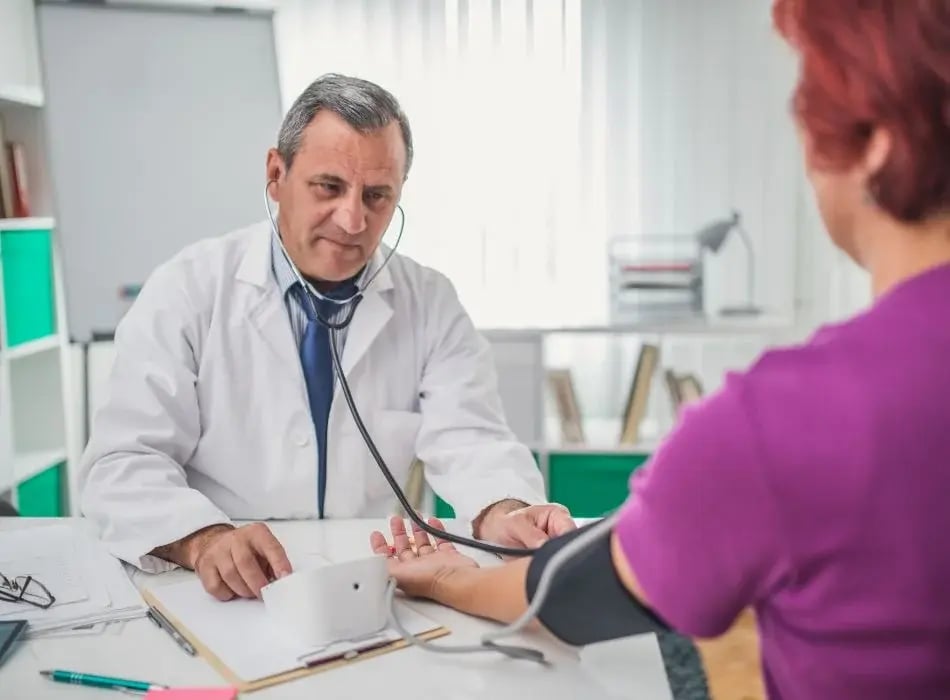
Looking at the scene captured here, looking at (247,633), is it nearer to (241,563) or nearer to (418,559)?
(241,563)

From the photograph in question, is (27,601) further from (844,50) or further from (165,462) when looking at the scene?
(844,50)

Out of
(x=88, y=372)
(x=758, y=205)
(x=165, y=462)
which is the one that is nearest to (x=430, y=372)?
(x=165, y=462)

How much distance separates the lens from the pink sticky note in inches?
31.3

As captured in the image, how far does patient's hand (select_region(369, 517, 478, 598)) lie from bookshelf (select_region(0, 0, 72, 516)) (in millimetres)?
1748

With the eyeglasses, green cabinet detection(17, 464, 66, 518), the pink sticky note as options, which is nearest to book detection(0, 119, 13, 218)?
green cabinet detection(17, 464, 66, 518)

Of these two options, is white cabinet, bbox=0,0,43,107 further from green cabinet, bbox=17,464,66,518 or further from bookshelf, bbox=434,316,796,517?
bookshelf, bbox=434,316,796,517

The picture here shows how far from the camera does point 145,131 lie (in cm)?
290

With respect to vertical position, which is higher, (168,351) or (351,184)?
(351,184)

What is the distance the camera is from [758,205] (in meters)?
3.36

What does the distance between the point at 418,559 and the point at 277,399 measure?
535 millimetres

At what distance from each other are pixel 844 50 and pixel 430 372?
1134 mm

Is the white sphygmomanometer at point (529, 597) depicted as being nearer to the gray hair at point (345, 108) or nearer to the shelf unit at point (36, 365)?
the gray hair at point (345, 108)

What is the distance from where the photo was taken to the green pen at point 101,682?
2.70ft

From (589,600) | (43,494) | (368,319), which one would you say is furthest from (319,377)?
(43,494)
